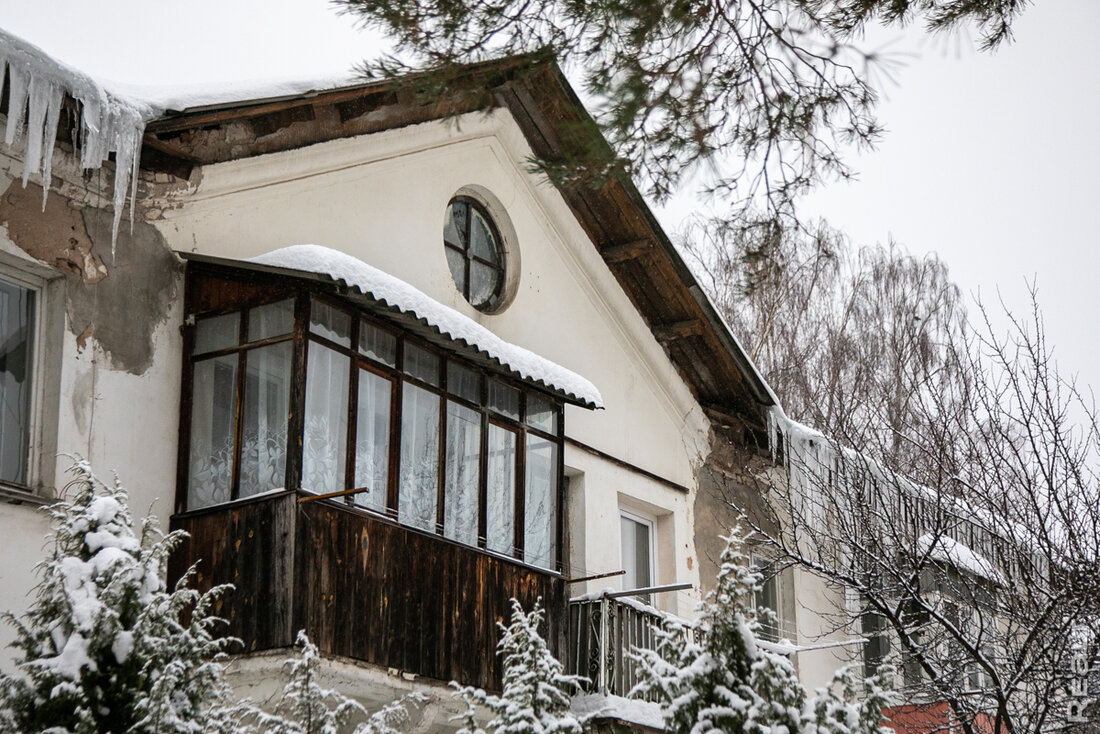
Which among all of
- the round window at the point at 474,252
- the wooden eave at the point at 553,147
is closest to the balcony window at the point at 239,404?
the wooden eave at the point at 553,147

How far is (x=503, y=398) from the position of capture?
10562 millimetres

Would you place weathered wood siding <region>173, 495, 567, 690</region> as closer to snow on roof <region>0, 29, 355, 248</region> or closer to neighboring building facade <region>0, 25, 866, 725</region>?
neighboring building facade <region>0, 25, 866, 725</region>

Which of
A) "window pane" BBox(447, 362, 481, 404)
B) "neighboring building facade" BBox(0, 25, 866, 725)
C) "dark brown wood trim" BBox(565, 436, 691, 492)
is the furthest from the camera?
"dark brown wood trim" BBox(565, 436, 691, 492)

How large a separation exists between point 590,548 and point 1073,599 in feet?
14.4

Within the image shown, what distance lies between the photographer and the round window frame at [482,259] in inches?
469

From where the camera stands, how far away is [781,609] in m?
15.0

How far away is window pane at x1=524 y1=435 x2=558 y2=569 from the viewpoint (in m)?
10.6

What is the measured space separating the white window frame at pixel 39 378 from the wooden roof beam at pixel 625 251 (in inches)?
240

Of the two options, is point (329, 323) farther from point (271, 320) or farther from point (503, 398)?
point (503, 398)

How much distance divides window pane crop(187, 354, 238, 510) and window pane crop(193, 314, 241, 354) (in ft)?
0.31

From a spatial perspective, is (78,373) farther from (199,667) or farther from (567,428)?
(567,428)

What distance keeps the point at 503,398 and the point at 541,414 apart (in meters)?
0.50

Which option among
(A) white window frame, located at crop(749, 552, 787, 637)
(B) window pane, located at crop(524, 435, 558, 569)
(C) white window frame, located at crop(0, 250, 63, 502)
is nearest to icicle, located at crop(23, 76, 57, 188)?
(C) white window frame, located at crop(0, 250, 63, 502)

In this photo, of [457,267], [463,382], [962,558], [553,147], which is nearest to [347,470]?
[463,382]
